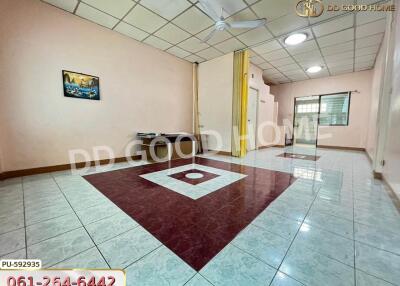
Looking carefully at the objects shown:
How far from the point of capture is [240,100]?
4.69 m

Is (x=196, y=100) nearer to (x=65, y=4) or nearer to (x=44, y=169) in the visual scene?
(x=65, y=4)

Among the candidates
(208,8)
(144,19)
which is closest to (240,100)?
(208,8)

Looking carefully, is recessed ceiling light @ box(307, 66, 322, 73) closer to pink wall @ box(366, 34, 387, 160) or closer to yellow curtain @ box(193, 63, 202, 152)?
pink wall @ box(366, 34, 387, 160)

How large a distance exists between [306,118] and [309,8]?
6.58 metres

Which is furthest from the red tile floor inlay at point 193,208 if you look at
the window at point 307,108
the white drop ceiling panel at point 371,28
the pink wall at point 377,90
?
the window at point 307,108

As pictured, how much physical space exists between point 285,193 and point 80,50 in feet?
15.1

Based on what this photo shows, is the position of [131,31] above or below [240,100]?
above

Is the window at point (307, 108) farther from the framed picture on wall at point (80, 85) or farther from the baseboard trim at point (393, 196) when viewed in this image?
the framed picture on wall at point (80, 85)

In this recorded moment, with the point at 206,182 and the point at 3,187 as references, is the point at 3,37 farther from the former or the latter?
the point at 206,182

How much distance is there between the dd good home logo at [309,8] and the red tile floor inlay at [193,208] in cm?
305

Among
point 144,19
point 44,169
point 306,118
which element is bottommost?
point 44,169

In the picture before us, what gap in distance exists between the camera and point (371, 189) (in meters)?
2.31

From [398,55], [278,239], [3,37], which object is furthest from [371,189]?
[3,37]

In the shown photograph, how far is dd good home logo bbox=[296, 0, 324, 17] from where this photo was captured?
283 centimetres
